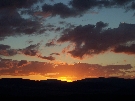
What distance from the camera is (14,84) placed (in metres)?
198

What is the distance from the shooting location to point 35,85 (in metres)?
200

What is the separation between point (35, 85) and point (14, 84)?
1545 cm

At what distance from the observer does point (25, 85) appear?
19725cm

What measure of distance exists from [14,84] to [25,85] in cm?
837

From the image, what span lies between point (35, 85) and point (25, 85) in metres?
7.50
